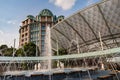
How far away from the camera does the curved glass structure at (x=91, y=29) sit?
123ft

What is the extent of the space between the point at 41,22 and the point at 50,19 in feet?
19.2

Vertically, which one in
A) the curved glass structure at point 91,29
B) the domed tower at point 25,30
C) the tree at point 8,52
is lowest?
the tree at point 8,52

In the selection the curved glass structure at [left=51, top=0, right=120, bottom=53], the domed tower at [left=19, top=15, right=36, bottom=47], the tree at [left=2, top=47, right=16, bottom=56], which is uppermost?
the domed tower at [left=19, top=15, right=36, bottom=47]

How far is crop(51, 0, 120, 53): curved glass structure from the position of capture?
37469 mm

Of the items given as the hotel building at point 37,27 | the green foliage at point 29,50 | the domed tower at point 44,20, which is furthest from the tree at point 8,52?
the domed tower at point 44,20

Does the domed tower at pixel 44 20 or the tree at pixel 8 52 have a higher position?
the domed tower at pixel 44 20

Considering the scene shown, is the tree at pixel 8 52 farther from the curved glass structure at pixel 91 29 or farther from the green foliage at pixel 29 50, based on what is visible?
the curved glass structure at pixel 91 29

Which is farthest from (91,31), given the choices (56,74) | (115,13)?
(56,74)

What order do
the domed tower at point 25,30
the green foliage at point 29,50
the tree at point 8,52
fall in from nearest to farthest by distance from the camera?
the green foliage at point 29,50
the tree at point 8,52
the domed tower at point 25,30

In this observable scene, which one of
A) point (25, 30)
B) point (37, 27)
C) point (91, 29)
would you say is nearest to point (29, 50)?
point (91, 29)

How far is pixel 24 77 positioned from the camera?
664 inches

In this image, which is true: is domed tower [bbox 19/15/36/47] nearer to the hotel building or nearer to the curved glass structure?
the hotel building

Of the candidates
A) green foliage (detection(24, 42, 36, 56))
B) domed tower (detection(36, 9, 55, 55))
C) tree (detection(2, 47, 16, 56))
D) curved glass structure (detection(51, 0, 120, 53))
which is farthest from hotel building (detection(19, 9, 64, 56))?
green foliage (detection(24, 42, 36, 56))

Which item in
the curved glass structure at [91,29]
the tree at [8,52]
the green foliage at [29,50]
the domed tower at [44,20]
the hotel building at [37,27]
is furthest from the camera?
the domed tower at [44,20]
